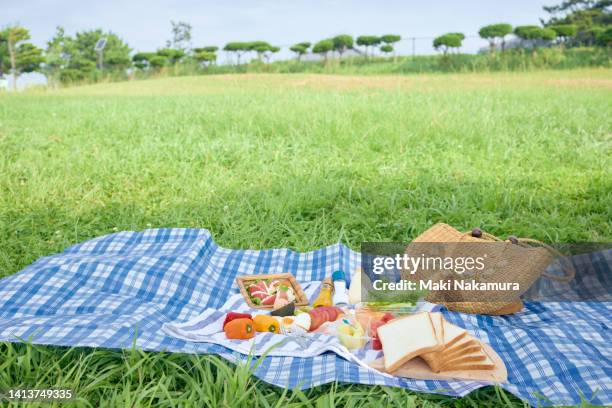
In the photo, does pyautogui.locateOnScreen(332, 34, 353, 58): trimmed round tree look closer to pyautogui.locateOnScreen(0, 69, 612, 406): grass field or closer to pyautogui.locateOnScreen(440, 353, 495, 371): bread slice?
pyautogui.locateOnScreen(0, 69, 612, 406): grass field

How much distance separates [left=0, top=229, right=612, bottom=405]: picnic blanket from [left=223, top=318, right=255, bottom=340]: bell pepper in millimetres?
109

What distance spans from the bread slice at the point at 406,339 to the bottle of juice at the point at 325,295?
471 mm

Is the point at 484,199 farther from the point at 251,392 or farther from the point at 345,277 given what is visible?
the point at 251,392

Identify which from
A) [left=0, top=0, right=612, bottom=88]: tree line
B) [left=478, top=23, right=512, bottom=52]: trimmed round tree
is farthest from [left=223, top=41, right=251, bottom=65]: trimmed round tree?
[left=478, top=23, right=512, bottom=52]: trimmed round tree

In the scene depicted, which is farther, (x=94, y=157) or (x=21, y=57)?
(x=21, y=57)

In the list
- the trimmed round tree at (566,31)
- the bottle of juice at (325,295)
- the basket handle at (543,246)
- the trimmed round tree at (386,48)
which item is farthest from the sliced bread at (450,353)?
the trimmed round tree at (386,48)

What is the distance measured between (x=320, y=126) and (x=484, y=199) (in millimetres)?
2191

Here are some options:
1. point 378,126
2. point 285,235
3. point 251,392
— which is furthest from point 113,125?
point 251,392

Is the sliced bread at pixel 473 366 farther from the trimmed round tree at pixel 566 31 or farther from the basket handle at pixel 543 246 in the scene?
the trimmed round tree at pixel 566 31

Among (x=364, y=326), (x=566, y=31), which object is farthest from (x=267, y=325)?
(x=566, y=31)

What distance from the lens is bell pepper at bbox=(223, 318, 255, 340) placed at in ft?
6.94

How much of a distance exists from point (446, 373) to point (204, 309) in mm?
1134

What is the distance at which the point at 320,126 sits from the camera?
18.6 feet

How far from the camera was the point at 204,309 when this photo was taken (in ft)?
8.38
